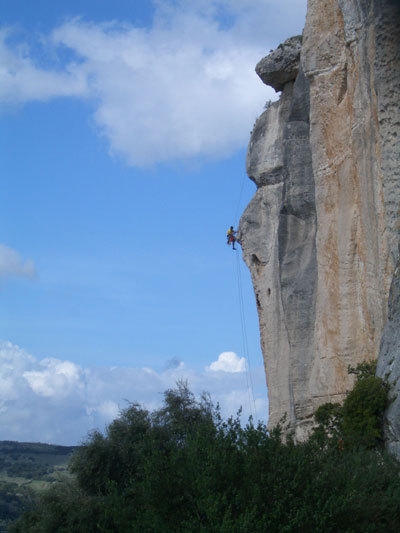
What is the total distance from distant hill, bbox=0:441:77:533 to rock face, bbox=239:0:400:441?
93.6 ft

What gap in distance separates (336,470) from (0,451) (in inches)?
3257

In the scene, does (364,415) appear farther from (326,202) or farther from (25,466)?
(25,466)

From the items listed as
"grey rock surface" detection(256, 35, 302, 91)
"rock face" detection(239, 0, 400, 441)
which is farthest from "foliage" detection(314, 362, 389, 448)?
"grey rock surface" detection(256, 35, 302, 91)

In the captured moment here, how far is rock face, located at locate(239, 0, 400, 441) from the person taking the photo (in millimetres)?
20266

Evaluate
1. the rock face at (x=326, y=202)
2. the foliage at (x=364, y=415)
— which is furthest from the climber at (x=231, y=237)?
the foliage at (x=364, y=415)

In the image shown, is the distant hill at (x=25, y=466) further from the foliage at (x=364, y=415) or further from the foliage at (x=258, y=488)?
the foliage at (x=258, y=488)

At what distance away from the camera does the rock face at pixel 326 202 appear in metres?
20.3

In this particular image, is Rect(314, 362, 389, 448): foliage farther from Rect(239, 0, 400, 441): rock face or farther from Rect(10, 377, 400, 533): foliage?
Rect(239, 0, 400, 441): rock face

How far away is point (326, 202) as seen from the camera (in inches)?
937

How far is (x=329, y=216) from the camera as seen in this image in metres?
23.5

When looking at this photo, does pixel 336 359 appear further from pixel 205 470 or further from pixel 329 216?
pixel 205 470

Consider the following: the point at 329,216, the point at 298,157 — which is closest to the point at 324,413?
the point at 329,216

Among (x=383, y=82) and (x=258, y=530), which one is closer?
(x=258, y=530)

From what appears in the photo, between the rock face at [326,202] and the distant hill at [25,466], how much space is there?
28540mm
